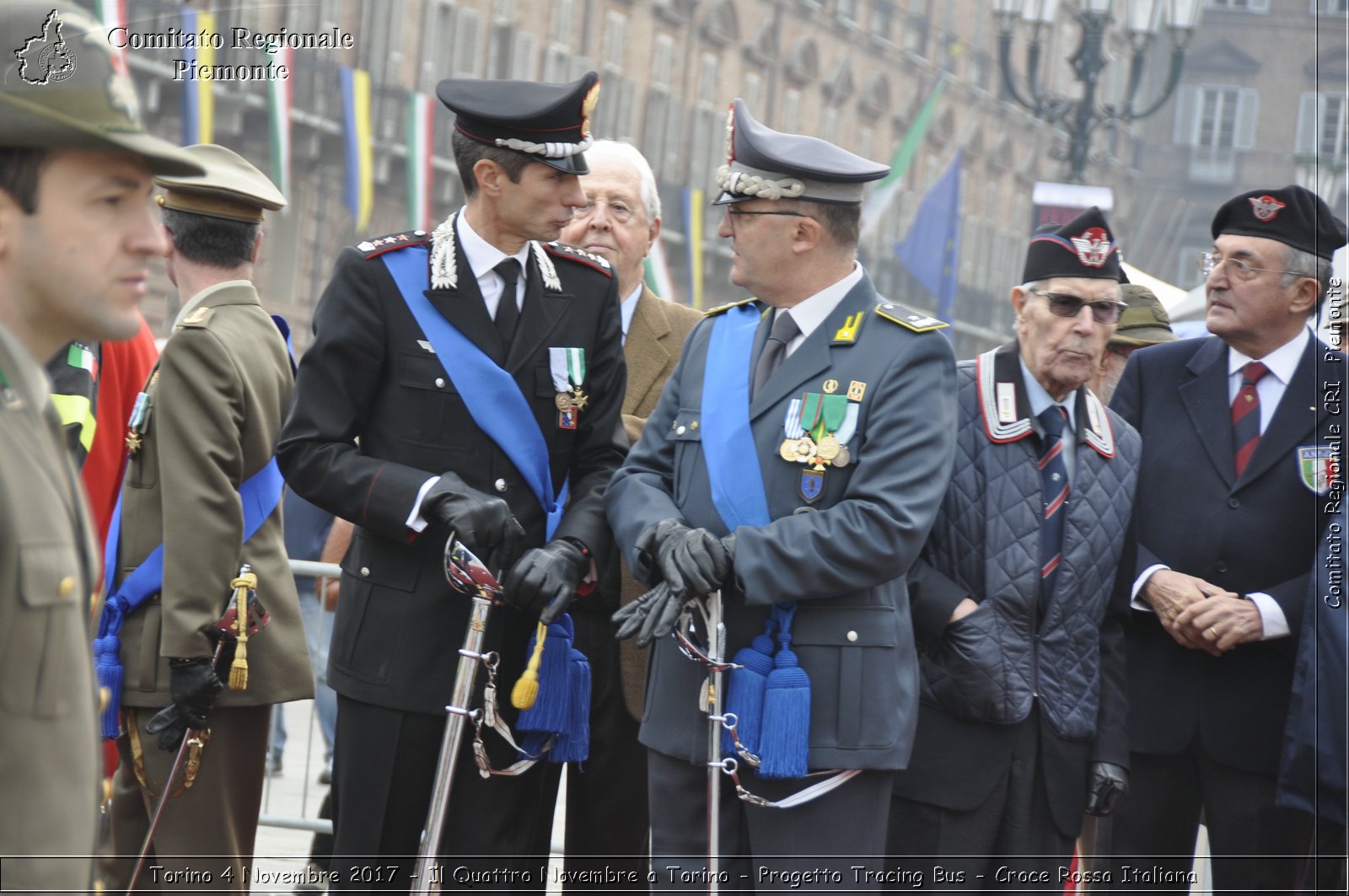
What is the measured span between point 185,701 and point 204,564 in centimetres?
35

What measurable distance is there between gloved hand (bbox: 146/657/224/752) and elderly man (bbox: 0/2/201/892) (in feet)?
6.19

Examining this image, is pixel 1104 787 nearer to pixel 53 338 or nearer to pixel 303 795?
pixel 53 338

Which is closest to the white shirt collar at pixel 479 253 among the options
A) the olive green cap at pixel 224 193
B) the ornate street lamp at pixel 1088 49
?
the olive green cap at pixel 224 193

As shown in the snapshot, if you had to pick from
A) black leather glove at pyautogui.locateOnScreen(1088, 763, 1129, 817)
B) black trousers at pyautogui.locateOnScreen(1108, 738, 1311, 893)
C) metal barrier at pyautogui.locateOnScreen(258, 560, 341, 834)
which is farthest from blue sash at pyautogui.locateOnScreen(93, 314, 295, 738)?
black trousers at pyautogui.locateOnScreen(1108, 738, 1311, 893)

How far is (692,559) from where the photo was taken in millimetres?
3852

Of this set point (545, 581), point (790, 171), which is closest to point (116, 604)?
point (545, 581)

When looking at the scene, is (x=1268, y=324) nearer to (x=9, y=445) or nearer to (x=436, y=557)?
(x=436, y=557)

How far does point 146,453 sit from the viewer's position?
4.48 metres

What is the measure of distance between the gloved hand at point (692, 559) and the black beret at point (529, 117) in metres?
1.03

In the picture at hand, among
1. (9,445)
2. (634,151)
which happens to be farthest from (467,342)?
(9,445)

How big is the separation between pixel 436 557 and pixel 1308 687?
7.67 ft

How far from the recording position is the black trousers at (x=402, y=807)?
4133mm

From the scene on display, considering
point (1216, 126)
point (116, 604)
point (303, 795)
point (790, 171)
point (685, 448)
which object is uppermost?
point (1216, 126)

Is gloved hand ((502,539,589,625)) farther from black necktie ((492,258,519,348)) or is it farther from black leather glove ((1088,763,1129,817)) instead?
black leather glove ((1088,763,1129,817))
